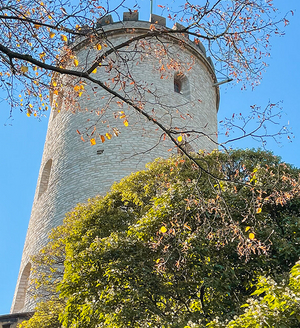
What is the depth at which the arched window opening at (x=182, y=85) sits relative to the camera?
15.3m

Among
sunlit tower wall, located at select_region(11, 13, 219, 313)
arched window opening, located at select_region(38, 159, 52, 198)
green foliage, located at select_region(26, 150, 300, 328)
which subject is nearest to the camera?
green foliage, located at select_region(26, 150, 300, 328)

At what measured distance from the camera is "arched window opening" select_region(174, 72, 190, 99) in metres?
15.3

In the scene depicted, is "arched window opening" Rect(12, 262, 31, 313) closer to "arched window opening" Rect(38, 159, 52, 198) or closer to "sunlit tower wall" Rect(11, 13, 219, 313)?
"sunlit tower wall" Rect(11, 13, 219, 313)

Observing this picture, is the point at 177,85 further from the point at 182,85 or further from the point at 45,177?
the point at 45,177

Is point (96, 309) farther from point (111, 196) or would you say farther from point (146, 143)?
point (146, 143)

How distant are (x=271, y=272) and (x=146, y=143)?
269 inches

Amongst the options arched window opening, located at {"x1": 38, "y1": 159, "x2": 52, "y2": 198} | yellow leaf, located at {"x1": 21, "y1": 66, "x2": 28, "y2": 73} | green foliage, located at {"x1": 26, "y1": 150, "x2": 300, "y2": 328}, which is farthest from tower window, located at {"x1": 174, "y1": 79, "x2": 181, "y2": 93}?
yellow leaf, located at {"x1": 21, "y1": 66, "x2": 28, "y2": 73}

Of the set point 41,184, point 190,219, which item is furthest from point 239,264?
point 41,184

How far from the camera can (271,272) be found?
655 cm

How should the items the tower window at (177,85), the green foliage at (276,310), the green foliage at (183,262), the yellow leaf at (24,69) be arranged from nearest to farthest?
the green foliage at (276,310), the yellow leaf at (24,69), the green foliage at (183,262), the tower window at (177,85)

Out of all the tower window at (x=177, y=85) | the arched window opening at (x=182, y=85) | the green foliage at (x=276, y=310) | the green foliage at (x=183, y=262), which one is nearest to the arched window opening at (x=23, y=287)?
the green foliage at (x=183, y=262)

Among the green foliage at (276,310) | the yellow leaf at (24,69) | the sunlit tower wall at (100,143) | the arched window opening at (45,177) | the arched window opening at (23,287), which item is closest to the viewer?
the green foliage at (276,310)

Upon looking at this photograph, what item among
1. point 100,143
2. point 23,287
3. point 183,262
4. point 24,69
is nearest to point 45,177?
point 100,143

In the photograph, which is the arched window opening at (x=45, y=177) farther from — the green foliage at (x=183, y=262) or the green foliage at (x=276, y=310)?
the green foliage at (x=276, y=310)
